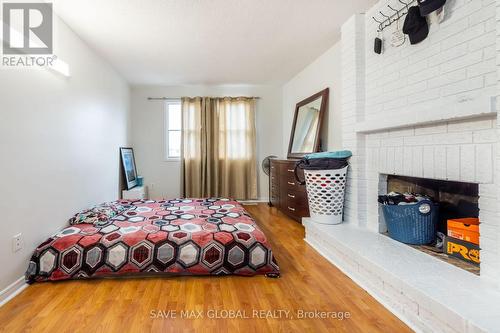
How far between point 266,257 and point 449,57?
194 centimetres

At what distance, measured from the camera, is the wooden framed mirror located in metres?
3.78

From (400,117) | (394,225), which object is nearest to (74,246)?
(394,225)

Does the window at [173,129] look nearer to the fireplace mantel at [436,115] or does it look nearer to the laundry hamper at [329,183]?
the laundry hamper at [329,183]

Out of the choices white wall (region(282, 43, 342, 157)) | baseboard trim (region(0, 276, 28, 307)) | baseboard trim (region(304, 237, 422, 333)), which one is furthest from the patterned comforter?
white wall (region(282, 43, 342, 157))

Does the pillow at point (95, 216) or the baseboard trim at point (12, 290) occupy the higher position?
the pillow at point (95, 216)

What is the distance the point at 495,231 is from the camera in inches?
59.2

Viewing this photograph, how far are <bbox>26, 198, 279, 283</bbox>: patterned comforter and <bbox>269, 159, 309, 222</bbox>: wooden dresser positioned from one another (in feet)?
4.43

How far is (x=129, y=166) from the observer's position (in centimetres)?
477

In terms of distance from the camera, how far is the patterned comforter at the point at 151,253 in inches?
83.8

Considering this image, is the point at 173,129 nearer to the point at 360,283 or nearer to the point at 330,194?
the point at 330,194

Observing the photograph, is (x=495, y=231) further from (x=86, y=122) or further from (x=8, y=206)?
(x=86, y=122)

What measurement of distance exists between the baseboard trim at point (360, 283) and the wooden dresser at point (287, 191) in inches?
27.4

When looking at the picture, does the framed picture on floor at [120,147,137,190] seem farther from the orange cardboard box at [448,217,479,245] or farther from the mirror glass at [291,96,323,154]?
the orange cardboard box at [448,217,479,245]

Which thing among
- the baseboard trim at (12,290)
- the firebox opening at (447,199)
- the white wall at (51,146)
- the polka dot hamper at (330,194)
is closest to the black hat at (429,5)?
the firebox opening at (447,199)
